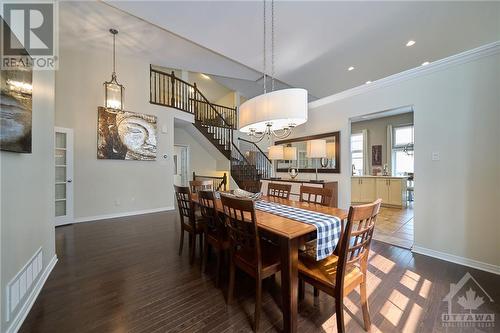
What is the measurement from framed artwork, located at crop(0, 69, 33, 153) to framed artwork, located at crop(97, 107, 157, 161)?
307 cm

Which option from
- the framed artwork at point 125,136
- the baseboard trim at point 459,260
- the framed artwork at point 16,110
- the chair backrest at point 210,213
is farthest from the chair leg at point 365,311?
the framed artwork at point 125,136

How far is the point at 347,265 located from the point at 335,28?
3.46 meters

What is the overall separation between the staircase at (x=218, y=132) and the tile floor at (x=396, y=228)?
3269mm

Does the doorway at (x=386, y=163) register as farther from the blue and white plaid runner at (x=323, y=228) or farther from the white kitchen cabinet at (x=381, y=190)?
the blue and white plaid runner at (x=323, y=228)

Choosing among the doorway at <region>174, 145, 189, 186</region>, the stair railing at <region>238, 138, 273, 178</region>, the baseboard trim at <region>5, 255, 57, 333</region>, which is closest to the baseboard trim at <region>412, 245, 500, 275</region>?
the baseboard trim at <region>5, 255, 57, 333</region>

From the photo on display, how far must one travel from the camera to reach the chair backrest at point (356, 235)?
50.3 inches

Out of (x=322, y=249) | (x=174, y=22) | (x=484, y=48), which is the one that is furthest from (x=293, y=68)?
(x=322, y=249)

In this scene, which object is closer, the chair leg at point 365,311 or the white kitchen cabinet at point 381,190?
the chair leg at point 365,311

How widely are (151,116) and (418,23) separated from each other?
5.57 meters

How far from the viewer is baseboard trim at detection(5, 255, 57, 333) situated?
1473mm

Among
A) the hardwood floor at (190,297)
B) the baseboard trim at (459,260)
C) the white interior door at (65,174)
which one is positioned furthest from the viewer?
the white interior door at (65,174)

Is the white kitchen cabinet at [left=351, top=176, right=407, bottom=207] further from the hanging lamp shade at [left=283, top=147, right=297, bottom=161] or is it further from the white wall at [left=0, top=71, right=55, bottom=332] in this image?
the white wall at [left=0, top=71, right=55, bottom=332]

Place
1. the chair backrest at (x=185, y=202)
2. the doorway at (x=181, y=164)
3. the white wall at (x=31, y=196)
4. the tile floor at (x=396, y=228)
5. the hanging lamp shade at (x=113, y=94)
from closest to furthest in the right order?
1. the white wall at (x=31, y=196)
2. the chair backrest at (x=185, y=202)
3. the tile floor at (x=396, y=228)
4. the hanging lamp shade at (x=113, y=94)
5. the doorway at (x=181, y=164)

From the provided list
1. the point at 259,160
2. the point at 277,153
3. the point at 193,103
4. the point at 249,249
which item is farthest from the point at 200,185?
the point at 259,160
